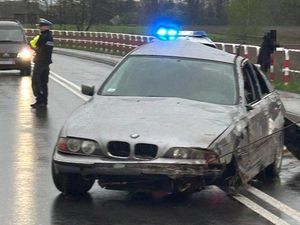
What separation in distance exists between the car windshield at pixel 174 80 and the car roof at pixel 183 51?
0.28ft

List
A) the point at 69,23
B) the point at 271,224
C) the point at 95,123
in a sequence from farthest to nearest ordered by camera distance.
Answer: the point at 69,23, the point at 95,123, the point at 271,224

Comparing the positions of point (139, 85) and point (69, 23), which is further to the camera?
point (69, 23)

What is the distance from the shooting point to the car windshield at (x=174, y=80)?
7688 mm

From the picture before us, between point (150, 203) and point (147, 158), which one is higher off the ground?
point (147, 158)

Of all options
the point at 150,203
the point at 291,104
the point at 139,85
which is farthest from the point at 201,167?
the point at 291,104

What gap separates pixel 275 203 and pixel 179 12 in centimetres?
7141

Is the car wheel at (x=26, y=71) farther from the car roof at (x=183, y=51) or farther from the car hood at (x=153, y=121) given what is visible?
the car hood at (x=153, y=121)

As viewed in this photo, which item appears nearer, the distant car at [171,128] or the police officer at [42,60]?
the distant car at [171,128]

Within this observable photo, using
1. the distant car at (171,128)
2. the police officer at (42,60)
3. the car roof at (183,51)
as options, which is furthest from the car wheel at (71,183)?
the police officer at (42,60)

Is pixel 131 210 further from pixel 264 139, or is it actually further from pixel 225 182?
pixel 264 139

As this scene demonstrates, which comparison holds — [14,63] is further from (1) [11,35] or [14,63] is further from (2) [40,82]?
(2) [40,82]

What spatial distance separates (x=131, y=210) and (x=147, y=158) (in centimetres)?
53

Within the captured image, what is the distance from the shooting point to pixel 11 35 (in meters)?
26.4

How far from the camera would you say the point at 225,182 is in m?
6.87
